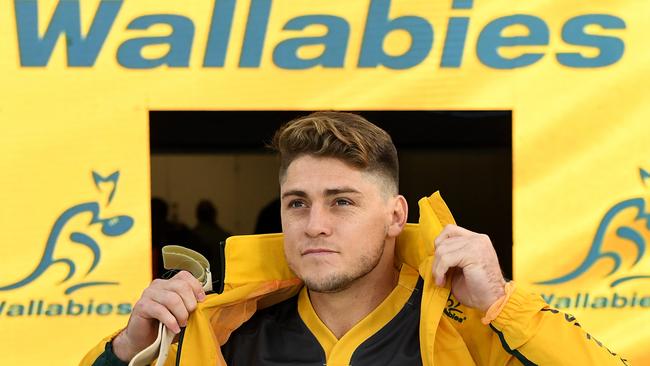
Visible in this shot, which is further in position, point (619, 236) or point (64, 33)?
point (619, 236)

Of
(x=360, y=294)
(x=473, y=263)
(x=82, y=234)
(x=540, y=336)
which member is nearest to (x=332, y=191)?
(x=360, y=294)

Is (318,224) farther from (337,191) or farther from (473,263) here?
(473,263)

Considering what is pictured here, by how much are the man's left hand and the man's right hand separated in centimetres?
53

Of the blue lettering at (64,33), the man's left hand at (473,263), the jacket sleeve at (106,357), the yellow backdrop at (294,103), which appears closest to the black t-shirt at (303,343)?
the jacket sleeve at (106,357)

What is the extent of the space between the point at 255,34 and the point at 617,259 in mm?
1471

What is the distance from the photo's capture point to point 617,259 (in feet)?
9.57

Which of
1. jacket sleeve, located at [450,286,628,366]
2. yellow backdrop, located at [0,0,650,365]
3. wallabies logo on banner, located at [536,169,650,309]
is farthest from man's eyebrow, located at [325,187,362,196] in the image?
wallabies logo on banner, located at [536,169,650,309]

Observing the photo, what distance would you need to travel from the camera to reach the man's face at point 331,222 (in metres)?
1.87

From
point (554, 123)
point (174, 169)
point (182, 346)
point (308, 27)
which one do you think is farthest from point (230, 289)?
point (554, 123)

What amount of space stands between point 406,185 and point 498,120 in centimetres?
39

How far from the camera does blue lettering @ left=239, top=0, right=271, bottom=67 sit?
2861 millimetres

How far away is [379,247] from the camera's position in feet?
6.40

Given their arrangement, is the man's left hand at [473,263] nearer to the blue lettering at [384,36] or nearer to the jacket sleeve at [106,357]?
the jacket sleeve at [106,357]

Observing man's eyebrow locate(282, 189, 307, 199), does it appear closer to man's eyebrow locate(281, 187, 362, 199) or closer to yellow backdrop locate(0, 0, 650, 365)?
man's eyebrow locate(281, 187, 362, 199)
